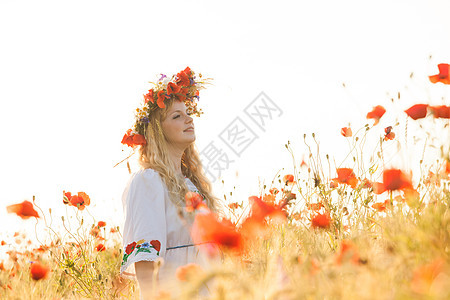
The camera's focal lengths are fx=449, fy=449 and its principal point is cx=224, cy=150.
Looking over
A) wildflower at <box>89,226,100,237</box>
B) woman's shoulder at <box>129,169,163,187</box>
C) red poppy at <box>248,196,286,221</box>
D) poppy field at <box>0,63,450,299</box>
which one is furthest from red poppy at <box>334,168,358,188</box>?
wildflower at <box>89,226,100,237</box>

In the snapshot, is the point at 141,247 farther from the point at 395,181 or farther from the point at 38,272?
the point at 395,181

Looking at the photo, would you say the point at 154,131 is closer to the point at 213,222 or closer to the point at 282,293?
the point at 213,222

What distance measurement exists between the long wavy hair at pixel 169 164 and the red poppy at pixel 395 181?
1.19 meters

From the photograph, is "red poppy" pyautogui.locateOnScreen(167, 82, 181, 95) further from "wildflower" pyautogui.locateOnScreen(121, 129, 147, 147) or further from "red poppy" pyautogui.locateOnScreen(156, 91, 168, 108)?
"wildflower" pyautogui.locateOnScreen(121, 129, 147, 147)

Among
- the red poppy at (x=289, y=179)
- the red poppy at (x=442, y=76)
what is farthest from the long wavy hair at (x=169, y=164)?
the red poppy at (x=442, y=76)

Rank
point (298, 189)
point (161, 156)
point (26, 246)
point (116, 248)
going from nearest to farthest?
point (161, 156), point (298, 189), point (116, 248), point (26, 246)

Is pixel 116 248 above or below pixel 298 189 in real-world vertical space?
below

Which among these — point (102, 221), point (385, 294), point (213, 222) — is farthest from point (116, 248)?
point (385, 294)

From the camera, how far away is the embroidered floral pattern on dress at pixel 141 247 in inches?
94.0

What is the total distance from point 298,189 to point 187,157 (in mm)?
854

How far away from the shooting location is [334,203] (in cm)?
302

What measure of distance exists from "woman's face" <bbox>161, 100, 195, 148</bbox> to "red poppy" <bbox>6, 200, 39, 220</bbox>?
100 centimetres

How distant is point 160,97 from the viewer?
3.07 m

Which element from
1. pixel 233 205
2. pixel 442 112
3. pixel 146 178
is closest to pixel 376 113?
pixel 442 112
